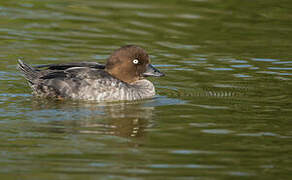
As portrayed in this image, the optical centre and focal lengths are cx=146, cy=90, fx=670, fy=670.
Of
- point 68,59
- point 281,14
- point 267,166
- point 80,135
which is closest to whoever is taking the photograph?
point 267,166

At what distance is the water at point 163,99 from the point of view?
716 centimetres

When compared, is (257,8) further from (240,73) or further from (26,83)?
(26,83)

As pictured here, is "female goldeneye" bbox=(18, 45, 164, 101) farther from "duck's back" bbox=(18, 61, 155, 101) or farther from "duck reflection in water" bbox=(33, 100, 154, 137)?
"duck reflection in water" bbox=(33, 100, 154, 137)

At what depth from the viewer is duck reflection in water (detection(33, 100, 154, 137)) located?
27.7 ft

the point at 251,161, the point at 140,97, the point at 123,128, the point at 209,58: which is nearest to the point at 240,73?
the point at 209,58

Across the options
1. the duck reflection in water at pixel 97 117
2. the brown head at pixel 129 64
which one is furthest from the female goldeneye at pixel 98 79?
the duck reflection in water at pixel 97 117

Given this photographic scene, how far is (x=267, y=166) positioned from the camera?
23.6 feet

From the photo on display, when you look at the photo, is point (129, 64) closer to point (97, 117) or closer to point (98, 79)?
point (98, 79)

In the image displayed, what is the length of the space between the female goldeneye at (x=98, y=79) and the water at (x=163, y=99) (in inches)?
10.0

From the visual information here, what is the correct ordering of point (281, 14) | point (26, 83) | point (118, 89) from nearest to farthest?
point (118, 89) < point (26, 83) < point (281, 14)

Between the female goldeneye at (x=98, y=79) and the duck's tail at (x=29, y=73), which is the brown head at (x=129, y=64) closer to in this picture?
the female goldeneye at (x=98, y=79)

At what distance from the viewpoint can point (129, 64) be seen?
424 inches

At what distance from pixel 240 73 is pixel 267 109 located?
2546 mm

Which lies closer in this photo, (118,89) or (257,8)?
(118,89)
